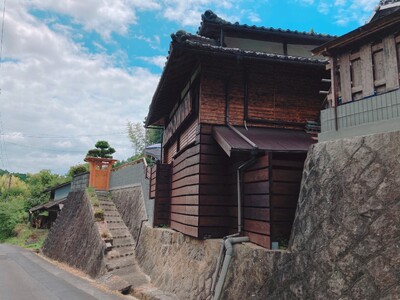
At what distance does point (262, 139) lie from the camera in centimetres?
852

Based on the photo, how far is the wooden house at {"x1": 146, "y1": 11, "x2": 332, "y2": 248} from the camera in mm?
7254

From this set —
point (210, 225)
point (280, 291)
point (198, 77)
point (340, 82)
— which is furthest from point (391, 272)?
point (198, 77)

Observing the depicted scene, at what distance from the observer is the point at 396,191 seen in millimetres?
4668

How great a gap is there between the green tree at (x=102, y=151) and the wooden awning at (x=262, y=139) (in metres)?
19.0

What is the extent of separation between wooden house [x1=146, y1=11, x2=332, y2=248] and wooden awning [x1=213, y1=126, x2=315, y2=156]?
0.10ft

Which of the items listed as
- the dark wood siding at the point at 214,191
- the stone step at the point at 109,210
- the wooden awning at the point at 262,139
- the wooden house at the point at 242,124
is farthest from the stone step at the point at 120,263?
the wooden awning at the point at 262,139

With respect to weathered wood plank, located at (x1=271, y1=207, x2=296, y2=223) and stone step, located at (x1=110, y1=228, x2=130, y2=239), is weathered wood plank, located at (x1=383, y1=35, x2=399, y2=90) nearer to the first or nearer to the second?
weathered wood plank, located at (x1=271, y1=207, x2=296, y2=223)

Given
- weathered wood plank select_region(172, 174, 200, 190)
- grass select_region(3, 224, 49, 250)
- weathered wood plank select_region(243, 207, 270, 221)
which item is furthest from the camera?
grass select_region(3, 224, 49, 250)

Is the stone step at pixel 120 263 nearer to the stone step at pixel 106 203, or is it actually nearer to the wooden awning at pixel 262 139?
the stone step at pixel 106 203

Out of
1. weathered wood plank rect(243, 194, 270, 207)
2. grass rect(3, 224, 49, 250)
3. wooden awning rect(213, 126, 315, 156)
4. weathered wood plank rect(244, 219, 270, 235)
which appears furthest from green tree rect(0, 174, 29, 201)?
weathered wood plank rect(244, 219, 270, 235)

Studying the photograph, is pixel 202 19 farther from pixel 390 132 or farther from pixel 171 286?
pixel 171 286

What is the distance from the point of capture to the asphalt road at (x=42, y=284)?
1070cm

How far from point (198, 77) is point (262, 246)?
561 cm

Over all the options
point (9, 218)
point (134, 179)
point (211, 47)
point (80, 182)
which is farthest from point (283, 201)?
point (9, 218)
